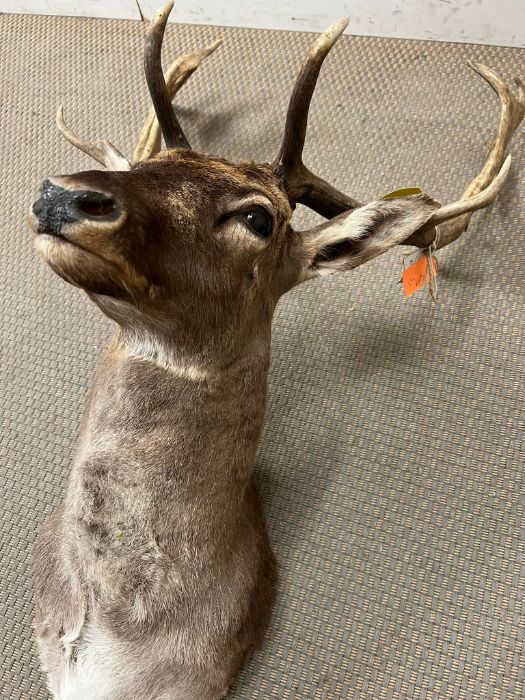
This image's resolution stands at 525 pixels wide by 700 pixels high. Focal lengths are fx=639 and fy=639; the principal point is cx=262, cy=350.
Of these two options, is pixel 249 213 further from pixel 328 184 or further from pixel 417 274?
pixel 417 274

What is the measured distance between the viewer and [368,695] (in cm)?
155

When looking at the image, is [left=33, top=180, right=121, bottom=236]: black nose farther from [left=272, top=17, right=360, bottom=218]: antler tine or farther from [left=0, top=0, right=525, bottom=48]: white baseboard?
[left=0, top=0, right=525, bottom=48]: white baseboard

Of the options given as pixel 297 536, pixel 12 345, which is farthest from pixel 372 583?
pixel 12 345

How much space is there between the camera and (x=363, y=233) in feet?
4.68

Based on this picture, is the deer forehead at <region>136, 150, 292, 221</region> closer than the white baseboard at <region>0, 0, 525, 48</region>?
Yes

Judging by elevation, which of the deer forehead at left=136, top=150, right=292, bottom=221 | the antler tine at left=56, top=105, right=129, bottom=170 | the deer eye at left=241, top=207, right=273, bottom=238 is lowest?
the antler tine at left=56, top=105, right=129, bottom=170

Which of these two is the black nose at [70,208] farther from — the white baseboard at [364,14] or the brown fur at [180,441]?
the white baseboard at [364,14]

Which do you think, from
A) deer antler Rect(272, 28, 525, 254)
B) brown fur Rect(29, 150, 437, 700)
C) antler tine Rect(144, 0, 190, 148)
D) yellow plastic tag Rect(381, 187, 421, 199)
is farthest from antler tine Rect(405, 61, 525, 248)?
antler tine Rect(144, 0, 190, 148)

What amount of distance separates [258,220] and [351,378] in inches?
32.7

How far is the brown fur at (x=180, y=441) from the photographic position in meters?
1.19

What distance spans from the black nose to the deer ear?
0.58 metres

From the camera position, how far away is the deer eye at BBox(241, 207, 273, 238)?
1214 mm

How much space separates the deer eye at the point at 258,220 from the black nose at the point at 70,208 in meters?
0.30

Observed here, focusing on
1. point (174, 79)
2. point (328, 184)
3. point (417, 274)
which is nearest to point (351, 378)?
point (417, 274)
